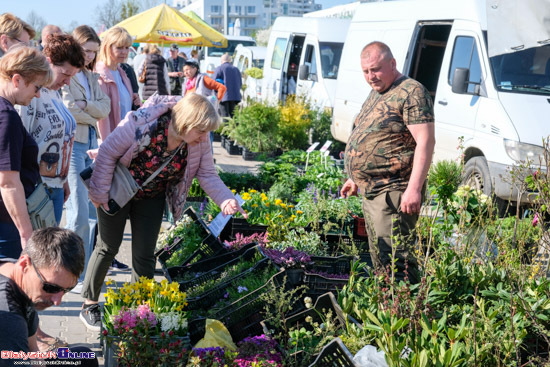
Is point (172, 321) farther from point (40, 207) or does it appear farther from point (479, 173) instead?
point (479, 173)

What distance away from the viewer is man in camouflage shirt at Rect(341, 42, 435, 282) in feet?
13.8

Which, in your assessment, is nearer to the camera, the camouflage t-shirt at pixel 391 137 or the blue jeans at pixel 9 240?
the blue jeans at pixel 9 240

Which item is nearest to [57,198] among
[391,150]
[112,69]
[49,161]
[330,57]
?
[49,161]

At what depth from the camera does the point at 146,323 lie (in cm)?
342

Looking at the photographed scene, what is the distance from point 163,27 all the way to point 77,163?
11395 mm

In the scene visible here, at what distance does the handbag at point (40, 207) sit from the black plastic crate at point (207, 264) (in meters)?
1.07

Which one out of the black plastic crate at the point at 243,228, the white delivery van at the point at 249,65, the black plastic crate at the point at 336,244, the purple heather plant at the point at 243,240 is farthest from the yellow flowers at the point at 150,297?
the white delivery van at the point at 249,65

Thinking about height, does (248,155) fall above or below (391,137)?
below

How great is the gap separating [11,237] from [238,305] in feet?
4.34

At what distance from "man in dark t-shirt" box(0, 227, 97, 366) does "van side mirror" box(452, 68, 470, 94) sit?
620 centimetres

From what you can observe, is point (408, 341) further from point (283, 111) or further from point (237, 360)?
point (283, 111)

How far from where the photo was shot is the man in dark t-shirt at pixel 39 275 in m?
2.47

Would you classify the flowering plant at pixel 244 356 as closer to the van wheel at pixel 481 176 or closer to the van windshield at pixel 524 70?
the van wheel at pixel 481 176

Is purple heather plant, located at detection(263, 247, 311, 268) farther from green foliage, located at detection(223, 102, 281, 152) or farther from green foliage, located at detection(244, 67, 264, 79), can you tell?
green foliage, located at detection(244, 67, 264, 79)
